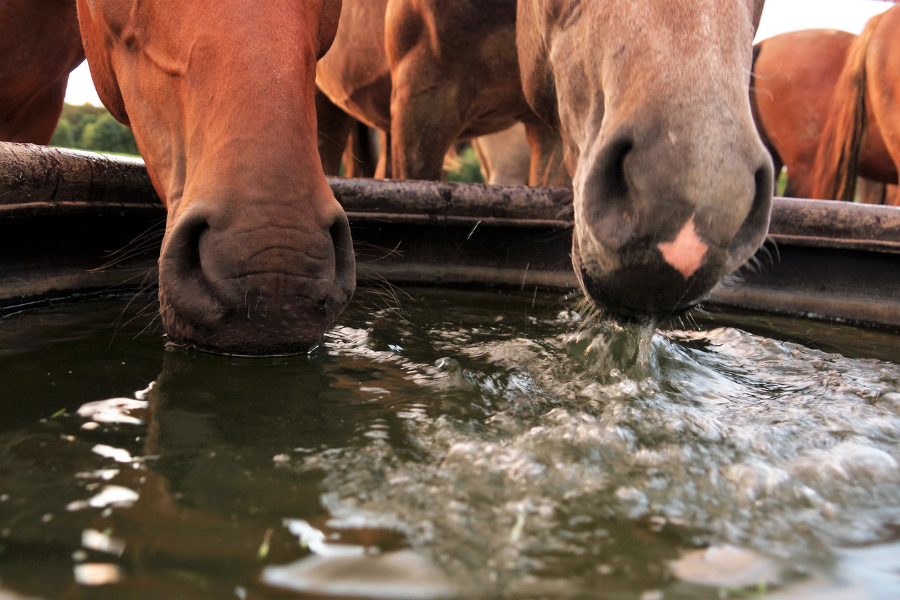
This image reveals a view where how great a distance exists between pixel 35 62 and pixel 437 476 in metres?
2.82

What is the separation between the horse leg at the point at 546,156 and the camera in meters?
3.75

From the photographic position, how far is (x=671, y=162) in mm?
1131

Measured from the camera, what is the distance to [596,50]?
1526mm

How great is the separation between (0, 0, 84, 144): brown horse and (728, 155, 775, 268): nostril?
8.99 ft

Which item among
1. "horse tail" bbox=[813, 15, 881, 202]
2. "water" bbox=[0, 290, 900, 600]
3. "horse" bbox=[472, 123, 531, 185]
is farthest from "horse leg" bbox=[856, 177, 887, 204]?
"water" bbox=[0, 290, 900, 600]

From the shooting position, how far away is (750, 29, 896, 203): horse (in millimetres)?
6496

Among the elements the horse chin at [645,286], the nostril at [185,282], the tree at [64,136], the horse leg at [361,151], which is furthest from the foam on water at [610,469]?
the tree at [64,136]

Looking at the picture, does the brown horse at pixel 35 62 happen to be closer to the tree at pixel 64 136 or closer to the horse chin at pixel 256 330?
the horse chin at pixel 256 330

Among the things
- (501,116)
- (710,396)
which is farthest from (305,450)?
(501,116)

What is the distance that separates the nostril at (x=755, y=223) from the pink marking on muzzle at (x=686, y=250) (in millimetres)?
89

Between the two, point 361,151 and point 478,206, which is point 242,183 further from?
point 361,151

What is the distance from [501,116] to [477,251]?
0.91 metres

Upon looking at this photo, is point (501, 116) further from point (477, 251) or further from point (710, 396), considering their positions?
point (710, 396)

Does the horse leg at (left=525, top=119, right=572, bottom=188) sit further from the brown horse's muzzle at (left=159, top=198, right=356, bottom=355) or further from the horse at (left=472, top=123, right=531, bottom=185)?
the horse at (left=472, top=123, right=531, bottom=185)
